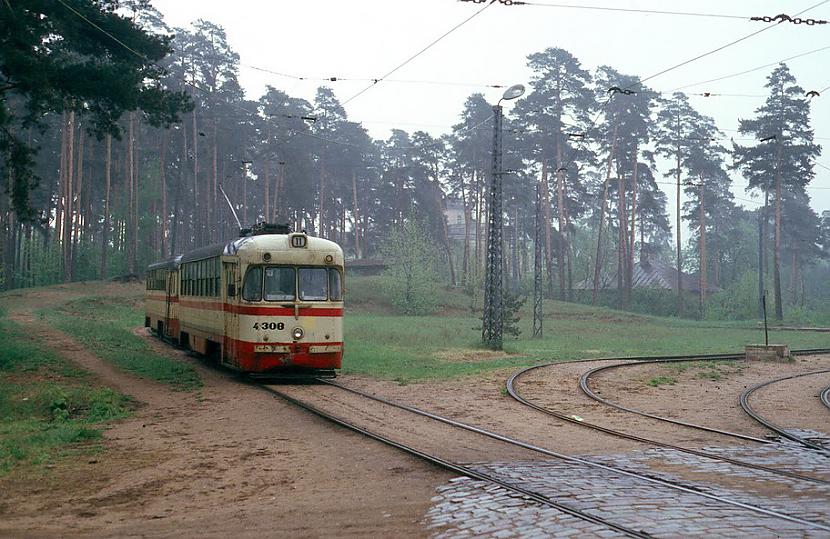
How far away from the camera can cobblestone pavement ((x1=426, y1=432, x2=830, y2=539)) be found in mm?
6805

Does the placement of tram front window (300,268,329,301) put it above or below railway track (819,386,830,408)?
above

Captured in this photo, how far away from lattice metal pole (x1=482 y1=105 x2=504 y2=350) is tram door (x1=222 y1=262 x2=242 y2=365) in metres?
10.3

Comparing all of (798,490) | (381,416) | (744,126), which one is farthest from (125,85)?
(744,126)

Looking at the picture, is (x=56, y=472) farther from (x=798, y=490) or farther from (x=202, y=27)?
(x=202, y=27)

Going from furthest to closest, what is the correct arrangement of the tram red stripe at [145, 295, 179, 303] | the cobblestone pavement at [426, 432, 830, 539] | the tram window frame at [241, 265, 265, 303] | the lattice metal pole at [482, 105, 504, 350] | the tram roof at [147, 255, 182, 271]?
the lattice metal pole at [482, 105, 504, 350] → the tram red stripe at [145, 295, 179, 303] → the tram roof at [147, 255, 182, 271] → the tram window frame at [241, 265, 265, 303] → the cobblestone pavement at [426, 432, 830, 539]

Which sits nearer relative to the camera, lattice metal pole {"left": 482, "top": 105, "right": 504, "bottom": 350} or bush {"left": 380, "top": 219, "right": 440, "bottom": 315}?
lattice metal pole {"left": 482, "top": 105, "right": 504, "bottom": 350}

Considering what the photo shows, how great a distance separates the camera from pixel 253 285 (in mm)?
17516

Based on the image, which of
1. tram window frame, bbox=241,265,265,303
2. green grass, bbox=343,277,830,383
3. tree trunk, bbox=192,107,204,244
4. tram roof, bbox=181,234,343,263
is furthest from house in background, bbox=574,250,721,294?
tram window frame, bbox=241,265,265,303

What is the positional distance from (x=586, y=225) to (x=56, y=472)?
116m

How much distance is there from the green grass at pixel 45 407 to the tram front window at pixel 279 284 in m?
3.69

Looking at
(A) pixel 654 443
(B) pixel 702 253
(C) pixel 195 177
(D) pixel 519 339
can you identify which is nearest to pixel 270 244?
(A) pixel 654 443

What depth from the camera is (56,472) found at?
9.57 m

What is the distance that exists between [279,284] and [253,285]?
A: 0.56 metres

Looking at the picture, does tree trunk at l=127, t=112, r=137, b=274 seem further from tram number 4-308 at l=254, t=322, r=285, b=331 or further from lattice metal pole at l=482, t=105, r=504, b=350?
tram number 4-308 at l=254, t=322, r=285, b=331
